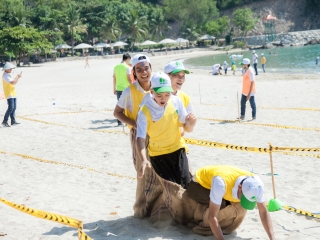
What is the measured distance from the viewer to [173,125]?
500 cm

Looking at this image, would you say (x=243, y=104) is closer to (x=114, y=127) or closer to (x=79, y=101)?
(x=114, y=127)

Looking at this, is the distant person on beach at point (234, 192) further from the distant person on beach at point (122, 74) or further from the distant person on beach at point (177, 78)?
the distant person on beach at point (122, 74)

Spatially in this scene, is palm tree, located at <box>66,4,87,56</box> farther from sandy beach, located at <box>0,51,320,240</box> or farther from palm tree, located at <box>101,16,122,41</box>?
sandy beach, located at <box>0,51,320,240</box>

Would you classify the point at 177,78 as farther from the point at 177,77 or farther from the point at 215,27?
the point at 215,27

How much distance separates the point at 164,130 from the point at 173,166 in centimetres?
46

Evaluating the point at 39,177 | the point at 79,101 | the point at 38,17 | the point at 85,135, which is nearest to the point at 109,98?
the point at 79,101

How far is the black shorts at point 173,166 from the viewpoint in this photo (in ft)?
16.9

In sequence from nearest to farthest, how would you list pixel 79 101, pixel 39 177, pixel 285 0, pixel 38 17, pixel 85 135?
pixel 39 177
pixel 85 135
pixel 79 101
pixel 38 17
pixel 285 0

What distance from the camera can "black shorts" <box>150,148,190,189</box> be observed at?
16.9 ft

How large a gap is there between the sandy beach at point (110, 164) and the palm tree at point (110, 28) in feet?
199

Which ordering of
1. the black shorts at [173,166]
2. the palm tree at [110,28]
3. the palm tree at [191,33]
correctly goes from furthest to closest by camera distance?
the palm tree at [191,33] < the palm tree at [110,28] < the black shorts at [173,166]

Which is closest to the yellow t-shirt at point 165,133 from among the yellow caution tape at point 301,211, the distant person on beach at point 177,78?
the distant person on beach at point 177,78

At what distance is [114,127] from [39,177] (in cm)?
438

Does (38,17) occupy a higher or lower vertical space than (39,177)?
higher
